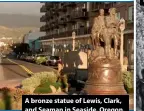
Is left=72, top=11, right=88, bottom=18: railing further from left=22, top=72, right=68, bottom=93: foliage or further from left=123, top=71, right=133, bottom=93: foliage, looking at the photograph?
left=123, top=71, right=133, bottom=93: foliage

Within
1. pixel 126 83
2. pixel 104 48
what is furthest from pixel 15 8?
pixel 126 83

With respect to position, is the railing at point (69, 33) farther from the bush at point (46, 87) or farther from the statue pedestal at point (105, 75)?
the bush at point (46, 87)

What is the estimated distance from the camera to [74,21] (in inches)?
424

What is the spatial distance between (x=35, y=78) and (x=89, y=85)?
1.14 meters

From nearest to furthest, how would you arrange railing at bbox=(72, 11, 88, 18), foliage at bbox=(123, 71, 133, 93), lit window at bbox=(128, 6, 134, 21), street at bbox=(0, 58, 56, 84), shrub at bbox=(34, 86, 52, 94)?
lit window at bbox=(128, 6, 134, 21) → foliage at bbox=(123, 71, 133, 93) → shrub at bbox=(34, 86, 52, 94) → street at bbox=(0, 58, 56, 84) → railing at bbox=(72, 11, 88, 18)

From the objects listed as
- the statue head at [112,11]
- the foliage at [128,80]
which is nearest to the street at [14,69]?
the foliage at [128,80]

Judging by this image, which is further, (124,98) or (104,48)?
(104,48)

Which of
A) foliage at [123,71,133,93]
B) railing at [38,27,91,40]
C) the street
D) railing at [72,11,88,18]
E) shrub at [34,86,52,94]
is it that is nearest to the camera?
foliage at [123,71,133,93]

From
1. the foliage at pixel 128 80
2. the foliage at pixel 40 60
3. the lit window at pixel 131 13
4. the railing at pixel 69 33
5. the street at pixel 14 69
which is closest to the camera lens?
the lit window at pixel 131 13

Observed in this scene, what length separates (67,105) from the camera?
880cm

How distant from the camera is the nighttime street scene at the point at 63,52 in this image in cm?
970

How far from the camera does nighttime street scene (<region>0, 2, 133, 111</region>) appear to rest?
9695 mm

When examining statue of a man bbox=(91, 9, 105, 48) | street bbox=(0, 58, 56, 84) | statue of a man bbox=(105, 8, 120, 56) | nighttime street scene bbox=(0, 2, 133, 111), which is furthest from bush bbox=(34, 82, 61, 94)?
statue of a man bbox=(105, 8, 120, 56)

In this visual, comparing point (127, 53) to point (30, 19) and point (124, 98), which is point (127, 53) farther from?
point (30, 19)
